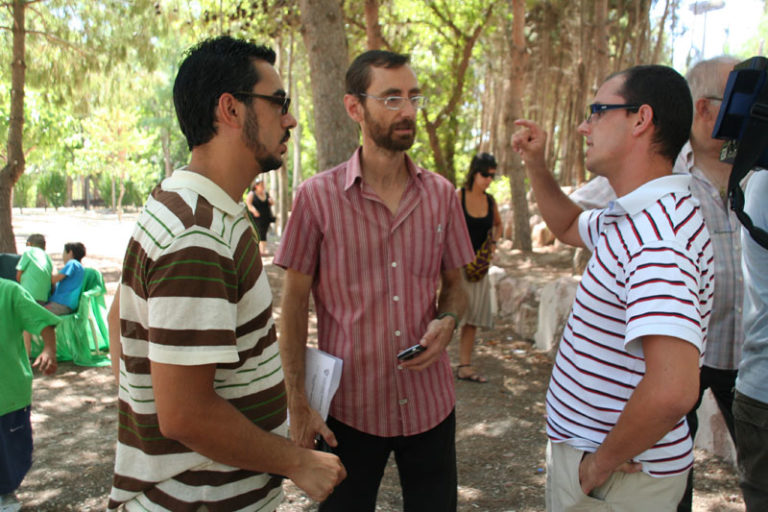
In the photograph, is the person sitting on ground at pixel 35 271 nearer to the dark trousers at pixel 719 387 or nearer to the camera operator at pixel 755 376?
the dark trousers at pixel 719 387

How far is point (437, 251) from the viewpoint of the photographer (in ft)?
7.68

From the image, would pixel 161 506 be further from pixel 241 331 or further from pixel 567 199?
pixel 567 199

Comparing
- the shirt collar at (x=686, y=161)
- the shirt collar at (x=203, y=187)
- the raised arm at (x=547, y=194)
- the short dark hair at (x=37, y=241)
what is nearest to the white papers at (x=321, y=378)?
the shirt collar at (x=203, y=187)

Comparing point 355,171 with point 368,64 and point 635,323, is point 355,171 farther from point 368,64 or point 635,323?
point 635,323

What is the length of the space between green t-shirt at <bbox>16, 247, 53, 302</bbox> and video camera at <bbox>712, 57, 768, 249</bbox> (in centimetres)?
617

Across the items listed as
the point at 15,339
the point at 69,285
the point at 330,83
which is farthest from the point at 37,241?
the point at 330,83

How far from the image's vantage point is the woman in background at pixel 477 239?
5.77 metres

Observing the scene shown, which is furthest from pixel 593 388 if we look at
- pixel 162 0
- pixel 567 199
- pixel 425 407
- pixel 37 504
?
pixel 162 0

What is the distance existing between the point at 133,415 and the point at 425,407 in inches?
43.5

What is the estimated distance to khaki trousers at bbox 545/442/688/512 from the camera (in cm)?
160

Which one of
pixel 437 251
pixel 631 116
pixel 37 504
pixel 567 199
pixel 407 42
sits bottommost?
pixel 37 504

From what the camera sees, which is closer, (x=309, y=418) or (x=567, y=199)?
(x=309, y=418)

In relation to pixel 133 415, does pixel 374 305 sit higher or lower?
higher

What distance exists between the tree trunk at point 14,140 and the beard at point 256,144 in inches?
303
